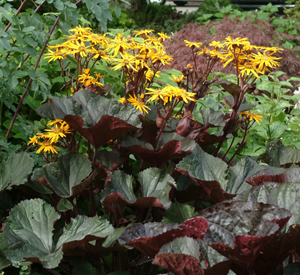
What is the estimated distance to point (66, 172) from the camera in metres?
1.25

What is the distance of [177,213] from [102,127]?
40cm

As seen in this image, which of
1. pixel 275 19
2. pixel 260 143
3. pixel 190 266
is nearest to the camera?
pixel 190 266

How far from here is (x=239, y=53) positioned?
1391 mm

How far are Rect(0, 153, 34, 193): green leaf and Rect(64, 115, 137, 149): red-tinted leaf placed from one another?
27cm

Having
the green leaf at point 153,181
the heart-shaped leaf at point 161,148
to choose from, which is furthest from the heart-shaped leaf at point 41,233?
the heart-shaped leaf at point 161,148

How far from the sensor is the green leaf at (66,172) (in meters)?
1.20

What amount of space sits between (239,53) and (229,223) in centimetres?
87

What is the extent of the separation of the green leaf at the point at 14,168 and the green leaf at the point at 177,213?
1.82ft

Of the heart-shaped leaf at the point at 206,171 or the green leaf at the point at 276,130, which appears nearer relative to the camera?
the heart-shaped leaf at the point at 206,171

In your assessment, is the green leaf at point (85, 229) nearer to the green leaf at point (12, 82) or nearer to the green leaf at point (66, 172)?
the green leaf at point (66, 172)

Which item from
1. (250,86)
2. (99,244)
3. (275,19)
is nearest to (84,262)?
(99,244)

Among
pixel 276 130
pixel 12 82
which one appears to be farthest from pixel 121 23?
pixel 12 82

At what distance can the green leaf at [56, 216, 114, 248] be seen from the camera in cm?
99

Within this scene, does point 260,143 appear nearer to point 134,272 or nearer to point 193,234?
point 134,272
